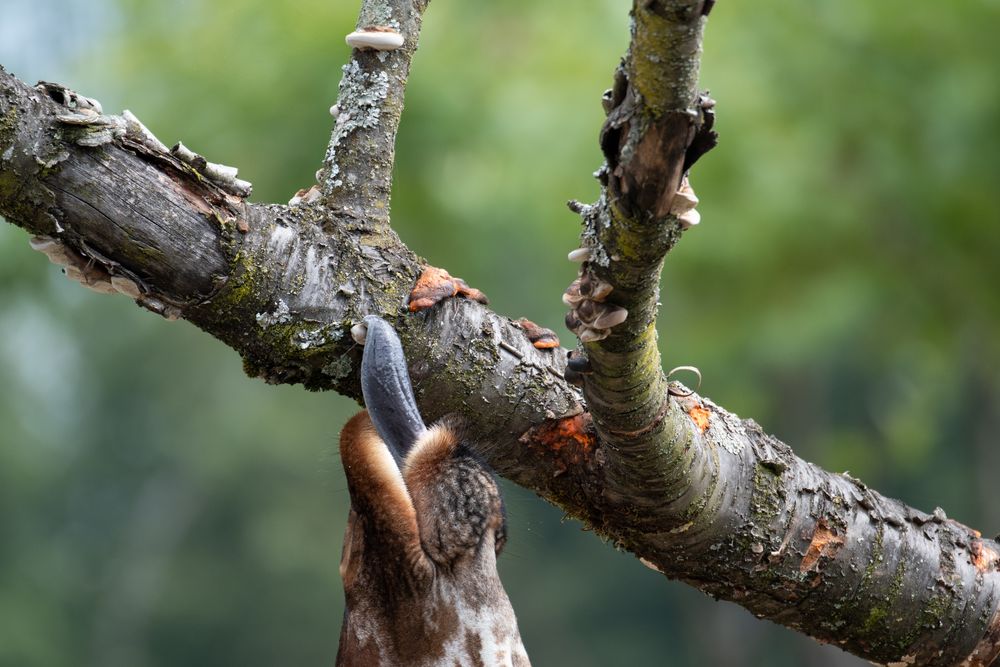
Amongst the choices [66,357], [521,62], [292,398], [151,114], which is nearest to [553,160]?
[521,62]

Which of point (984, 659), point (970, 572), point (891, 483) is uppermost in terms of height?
point (891, 483)

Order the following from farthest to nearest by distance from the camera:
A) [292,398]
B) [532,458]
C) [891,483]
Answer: [292,398], [891,483], [532,458]

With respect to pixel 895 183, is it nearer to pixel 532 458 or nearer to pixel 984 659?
pixel 984 659

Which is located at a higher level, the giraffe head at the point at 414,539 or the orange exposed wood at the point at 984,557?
the orange exposed wood at the point at 984,557

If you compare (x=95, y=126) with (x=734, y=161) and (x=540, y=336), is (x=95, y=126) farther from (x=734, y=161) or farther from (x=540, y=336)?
(x=734, y=161)

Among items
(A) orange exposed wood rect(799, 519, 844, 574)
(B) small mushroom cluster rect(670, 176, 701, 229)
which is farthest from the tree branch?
(A) orange exposed wood rect(799, 519, 844, 574)

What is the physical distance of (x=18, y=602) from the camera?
18656mm

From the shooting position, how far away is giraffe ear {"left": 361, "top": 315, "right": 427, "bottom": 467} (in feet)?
4.64

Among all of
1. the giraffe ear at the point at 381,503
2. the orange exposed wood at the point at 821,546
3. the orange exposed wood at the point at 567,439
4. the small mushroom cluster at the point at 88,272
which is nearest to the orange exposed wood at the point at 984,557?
the orange exposed wood at the point at 821,546

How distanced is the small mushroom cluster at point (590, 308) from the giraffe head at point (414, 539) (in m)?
0.23

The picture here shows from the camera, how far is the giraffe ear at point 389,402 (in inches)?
55.7

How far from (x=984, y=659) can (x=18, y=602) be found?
1914 cm

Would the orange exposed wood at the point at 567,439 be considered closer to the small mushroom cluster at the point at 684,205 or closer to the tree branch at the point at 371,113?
the tree branch at the point at 371,113

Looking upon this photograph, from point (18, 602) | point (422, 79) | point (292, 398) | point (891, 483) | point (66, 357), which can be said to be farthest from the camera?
point (66, 357)
